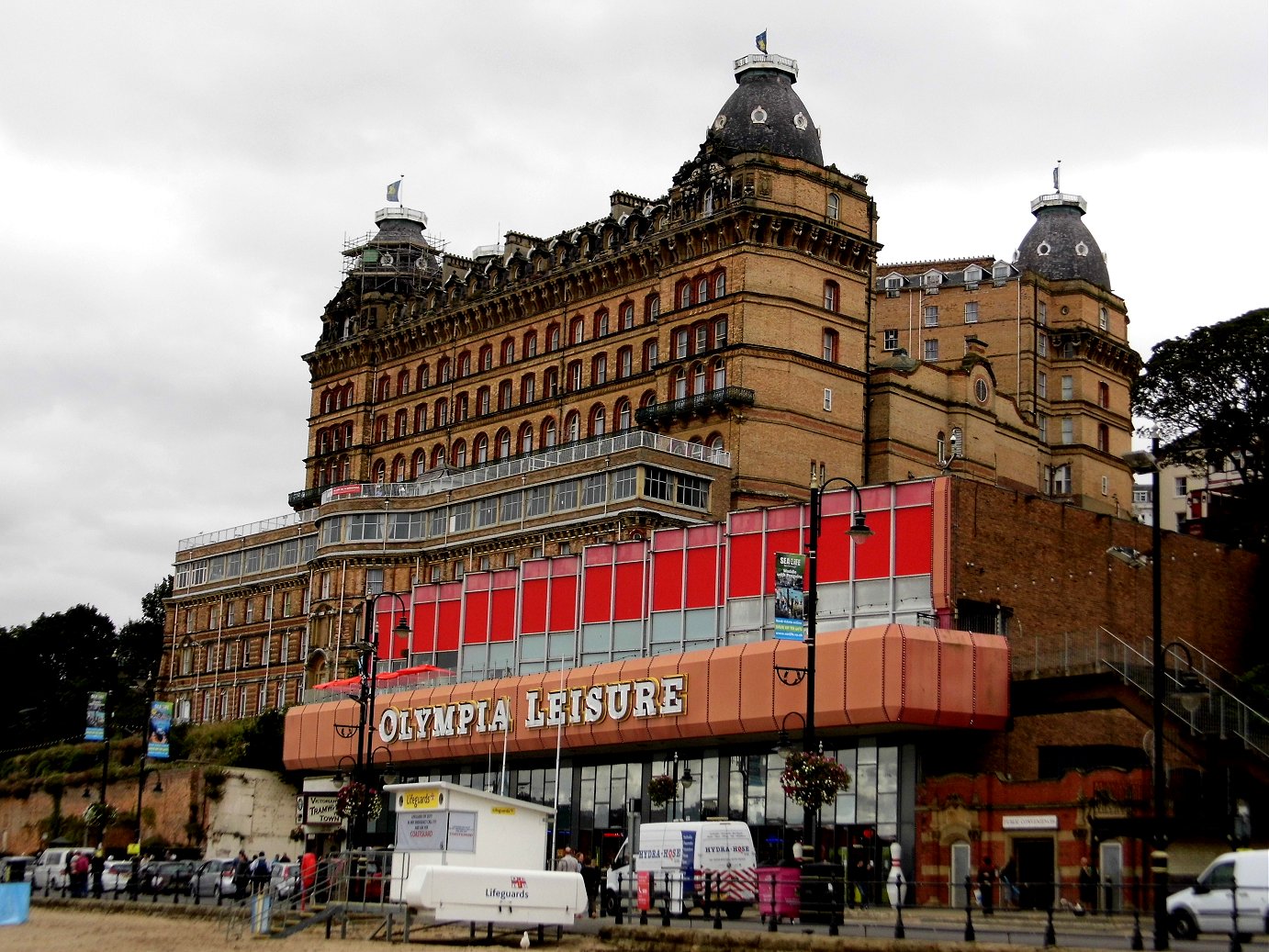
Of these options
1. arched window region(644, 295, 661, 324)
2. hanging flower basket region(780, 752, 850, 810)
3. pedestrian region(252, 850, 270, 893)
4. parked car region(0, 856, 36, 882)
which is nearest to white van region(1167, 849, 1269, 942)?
hanging flower basket region(780, 752, 850, 810)

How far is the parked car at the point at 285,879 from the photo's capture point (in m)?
52.7

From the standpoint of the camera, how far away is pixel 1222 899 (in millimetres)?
35438

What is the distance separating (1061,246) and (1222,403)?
3652 centimetres

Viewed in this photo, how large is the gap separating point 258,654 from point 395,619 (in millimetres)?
24065

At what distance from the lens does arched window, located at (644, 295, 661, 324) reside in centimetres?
10106

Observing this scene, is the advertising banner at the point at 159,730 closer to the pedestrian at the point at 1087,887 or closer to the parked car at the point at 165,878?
the parked car at the point at 165,878

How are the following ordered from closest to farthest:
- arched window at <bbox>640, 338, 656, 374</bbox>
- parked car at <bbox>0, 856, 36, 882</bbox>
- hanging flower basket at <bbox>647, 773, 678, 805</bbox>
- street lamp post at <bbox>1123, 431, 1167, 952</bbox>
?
street lamp post at <bbox>1123, 431, 1167, 952</bbox>, hanging flower basket at <bbox>647, 773, 678, 805</bbox>, parked car at <bbox>0, 856, 36, 882</bbox>, arched window at <bbox>640, 338, 656, 374</bbox>

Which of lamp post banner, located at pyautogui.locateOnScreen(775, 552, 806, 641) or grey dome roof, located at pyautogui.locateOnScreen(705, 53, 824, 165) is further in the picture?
grey dome roof, located at pyautogui.locateOnScreen(705, 53, 824, 165)

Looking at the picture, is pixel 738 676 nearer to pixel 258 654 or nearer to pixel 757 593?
pixel 757 593

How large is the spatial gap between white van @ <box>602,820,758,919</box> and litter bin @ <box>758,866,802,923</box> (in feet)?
7.71

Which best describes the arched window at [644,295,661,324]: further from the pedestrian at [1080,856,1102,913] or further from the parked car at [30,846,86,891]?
the pedestrian at [1080,856,1102,913]

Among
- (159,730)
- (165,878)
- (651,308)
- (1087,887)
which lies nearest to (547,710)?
(165,878)

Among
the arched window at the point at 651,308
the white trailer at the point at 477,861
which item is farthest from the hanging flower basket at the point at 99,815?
the white trailer at the point at 477,861

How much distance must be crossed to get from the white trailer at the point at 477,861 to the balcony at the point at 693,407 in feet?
153
